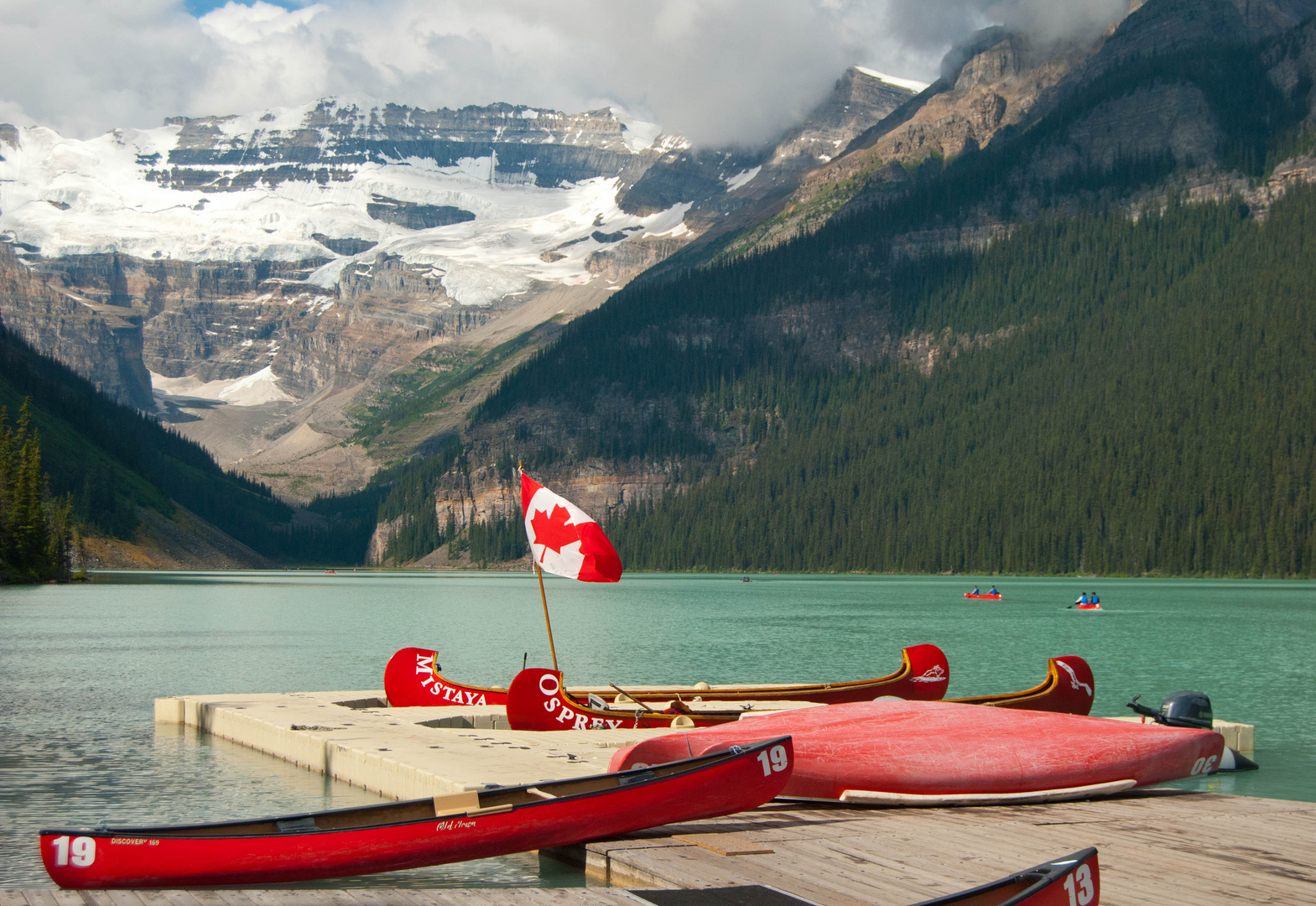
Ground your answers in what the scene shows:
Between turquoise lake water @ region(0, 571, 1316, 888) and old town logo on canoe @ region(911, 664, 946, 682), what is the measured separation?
808cm

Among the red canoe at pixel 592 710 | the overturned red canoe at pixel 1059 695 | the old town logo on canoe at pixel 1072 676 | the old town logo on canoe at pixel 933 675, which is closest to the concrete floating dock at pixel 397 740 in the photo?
the red canoe at pixel 592 710

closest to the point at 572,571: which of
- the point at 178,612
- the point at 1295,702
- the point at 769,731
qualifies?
the point at 769,731

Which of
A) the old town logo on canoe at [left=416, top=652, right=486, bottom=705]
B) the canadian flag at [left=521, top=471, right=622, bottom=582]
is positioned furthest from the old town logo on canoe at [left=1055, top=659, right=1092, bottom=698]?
the old town logo on canoe at [left=416, top=652, right=486, bottom=705]

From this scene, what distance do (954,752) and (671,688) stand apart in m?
16.3

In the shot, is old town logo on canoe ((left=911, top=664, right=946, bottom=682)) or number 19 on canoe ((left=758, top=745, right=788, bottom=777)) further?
old town logo on canoe ((left=911, top=664, right=946, bottom=682))

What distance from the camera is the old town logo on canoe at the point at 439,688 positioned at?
35969 mm

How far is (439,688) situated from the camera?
36.7 m

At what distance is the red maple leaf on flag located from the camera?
28.0 meters

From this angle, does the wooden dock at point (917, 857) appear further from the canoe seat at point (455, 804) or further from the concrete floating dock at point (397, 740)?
the concrete floating dock at point (397, 740)

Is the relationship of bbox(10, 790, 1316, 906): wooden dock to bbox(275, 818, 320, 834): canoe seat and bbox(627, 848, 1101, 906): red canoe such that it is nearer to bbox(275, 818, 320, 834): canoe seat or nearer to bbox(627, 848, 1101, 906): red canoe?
bbox(275, 818, 320, 834): canoe seat

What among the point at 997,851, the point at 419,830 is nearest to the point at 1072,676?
the point at 997,851

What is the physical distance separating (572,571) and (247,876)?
12994 millimetres

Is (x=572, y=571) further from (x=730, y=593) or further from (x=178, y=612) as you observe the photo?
(x=730, y=593)

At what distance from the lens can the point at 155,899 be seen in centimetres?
1475
